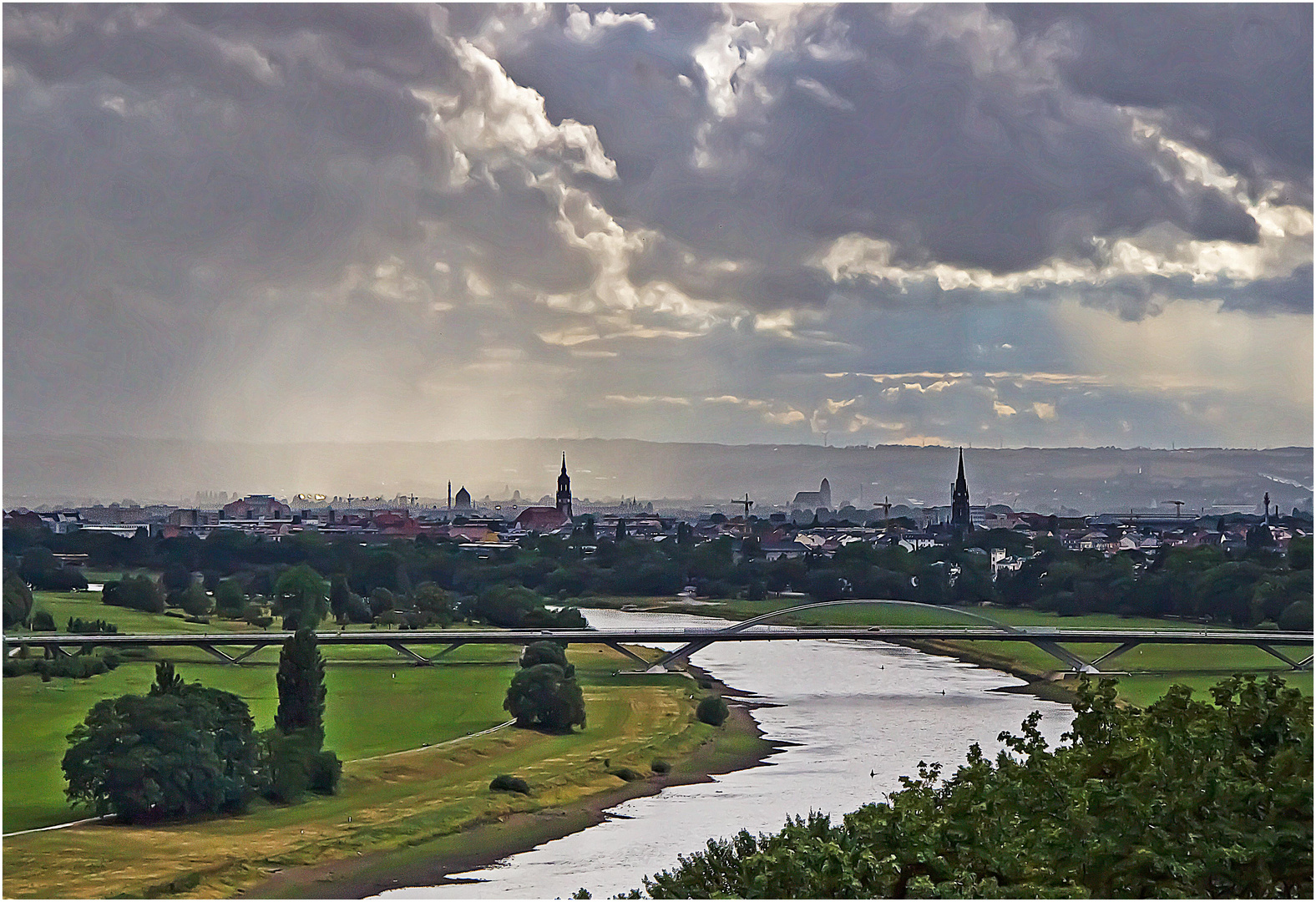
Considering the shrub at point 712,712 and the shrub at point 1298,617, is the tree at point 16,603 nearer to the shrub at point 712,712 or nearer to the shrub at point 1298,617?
the shrub at point 712,712

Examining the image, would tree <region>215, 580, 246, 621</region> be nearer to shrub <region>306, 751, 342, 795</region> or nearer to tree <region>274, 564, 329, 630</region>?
tree <region>274, 564, 329, 630</region>

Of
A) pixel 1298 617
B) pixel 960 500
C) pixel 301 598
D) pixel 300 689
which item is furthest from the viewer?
pixel 960 500

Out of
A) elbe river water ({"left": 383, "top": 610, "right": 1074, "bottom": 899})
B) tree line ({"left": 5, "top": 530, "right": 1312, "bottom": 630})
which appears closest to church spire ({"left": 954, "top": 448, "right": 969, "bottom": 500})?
tree line ({"left": 5, "top": 530, "right": 1312, "bottom": 630})

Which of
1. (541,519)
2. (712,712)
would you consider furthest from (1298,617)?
(541,519)

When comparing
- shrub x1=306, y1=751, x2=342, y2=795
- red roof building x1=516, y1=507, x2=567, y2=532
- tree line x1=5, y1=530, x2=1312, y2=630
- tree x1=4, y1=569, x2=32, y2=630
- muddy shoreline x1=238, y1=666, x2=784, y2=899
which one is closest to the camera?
muddy shoreline x1=238, y1=666, x2=784, y2=899

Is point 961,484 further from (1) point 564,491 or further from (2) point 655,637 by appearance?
(2) point 655,637
